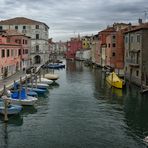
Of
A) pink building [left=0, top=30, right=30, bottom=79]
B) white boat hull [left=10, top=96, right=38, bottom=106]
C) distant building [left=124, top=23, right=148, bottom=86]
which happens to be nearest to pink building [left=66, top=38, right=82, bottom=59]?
pink building [left=0, top=30, right=30, bottom=79]

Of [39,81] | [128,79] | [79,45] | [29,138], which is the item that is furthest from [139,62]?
[79,45]

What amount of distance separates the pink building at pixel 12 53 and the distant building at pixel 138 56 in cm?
1936

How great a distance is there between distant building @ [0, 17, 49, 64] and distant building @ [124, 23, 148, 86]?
42185 millimetres

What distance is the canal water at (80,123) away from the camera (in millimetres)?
22016

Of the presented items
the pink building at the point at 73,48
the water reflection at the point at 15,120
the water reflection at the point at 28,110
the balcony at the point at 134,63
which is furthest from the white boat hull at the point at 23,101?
the pink building at the point at 73,48

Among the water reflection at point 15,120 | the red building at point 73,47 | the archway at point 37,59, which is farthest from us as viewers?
the red building at point 73,47

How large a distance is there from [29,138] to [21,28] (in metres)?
71.4

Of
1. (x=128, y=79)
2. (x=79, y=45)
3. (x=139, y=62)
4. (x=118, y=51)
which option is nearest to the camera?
(x=139, y=62)

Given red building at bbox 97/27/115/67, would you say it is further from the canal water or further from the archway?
the canal water

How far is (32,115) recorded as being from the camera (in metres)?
29.6

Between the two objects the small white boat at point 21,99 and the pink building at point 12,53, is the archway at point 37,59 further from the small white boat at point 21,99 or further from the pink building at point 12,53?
the small white boat at point 21,99

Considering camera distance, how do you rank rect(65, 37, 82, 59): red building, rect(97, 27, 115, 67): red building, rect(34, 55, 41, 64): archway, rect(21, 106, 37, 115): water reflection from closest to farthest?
rect(21, 106, 37, 115): water reflection < rect(97, 27, 115, 67): red building < rect(34, 55, 41, 64): archway < rect(65, 37, 82, 59): red building

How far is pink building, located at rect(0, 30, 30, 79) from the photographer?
47503 millimetres

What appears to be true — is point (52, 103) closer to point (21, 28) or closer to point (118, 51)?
point (118, 51)
